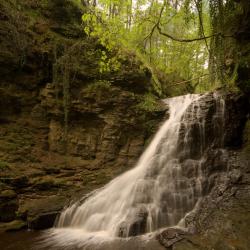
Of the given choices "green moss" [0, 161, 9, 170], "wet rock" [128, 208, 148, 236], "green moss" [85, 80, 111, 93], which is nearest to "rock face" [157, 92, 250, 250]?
"wet rock" [128, 208, 148, 236]

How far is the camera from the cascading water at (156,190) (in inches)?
259

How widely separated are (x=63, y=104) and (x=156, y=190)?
558 centimetres

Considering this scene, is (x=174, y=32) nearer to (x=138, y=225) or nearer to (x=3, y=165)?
(x=3, y=165)

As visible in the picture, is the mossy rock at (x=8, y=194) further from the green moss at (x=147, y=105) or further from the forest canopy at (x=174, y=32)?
the green moss at (x=147, y=105)

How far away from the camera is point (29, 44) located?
10.8 metres

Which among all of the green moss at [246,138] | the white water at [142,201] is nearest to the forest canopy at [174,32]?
the green moss at [246,138]

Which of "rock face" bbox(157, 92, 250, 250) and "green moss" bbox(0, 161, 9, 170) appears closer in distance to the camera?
"rock face" bbox(157, 92, 250, 250)

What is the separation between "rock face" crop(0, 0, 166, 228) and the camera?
9.92 m

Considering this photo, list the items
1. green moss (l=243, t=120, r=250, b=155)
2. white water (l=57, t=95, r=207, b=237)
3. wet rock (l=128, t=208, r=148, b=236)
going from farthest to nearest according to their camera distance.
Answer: green moss (l=243, t=120, r=250, b=155)
white water (l=57, t=95, r=207, b=237)
wet rock (l=128, t=208, r=148, b=236)

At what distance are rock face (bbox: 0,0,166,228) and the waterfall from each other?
126 cm

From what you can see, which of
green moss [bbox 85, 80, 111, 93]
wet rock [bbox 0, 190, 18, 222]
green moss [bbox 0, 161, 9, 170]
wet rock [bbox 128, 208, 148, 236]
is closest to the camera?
wet rock [bbox 128, 208, 148, 236]

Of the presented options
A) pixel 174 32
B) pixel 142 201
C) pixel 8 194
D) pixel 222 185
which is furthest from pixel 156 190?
pixel 174 32

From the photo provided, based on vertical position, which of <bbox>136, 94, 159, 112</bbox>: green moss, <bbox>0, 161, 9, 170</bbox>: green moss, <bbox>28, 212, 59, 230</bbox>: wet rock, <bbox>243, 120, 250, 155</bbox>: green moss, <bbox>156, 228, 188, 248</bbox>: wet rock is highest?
<bbox>136, 94, 159, 112</bbox>: green moss

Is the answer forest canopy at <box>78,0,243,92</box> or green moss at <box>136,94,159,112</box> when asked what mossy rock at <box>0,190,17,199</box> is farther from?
green moss at <box>136,94,159,112</box>
